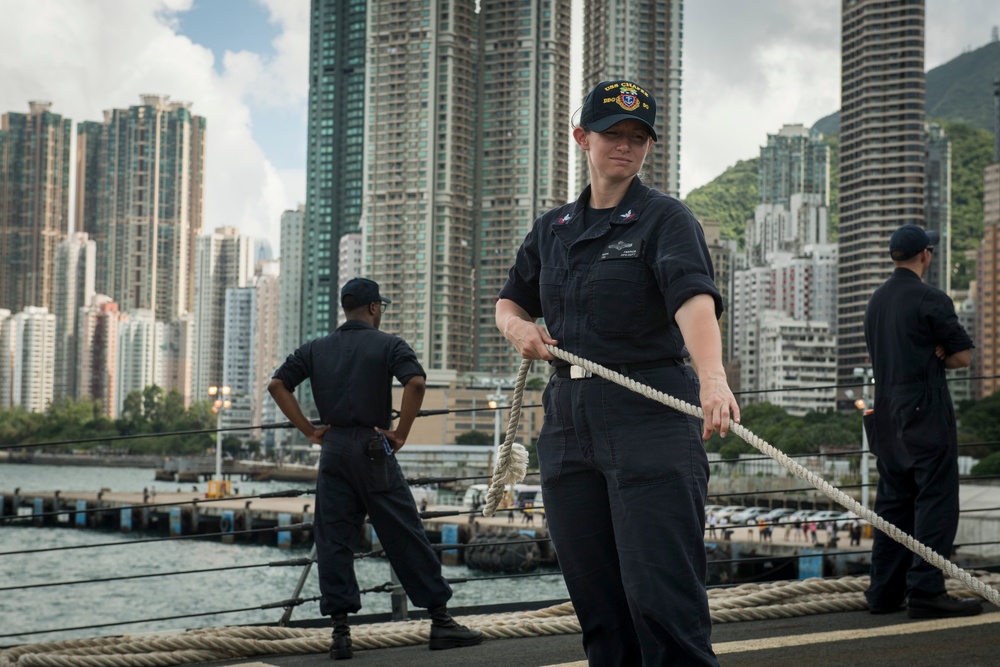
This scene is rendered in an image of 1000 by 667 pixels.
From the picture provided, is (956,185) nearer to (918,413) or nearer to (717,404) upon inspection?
(918,413)

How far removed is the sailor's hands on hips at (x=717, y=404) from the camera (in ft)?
7.61

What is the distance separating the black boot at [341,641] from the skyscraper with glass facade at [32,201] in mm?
182413

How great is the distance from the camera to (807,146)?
543 feet

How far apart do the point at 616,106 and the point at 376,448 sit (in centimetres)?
222

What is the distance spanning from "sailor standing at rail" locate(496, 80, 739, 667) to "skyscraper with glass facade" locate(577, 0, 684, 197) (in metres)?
92.3

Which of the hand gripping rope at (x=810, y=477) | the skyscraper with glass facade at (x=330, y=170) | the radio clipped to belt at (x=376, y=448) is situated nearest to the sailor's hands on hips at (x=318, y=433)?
the radio clipped to belt at (x=376, y=448)

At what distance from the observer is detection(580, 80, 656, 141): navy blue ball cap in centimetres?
262

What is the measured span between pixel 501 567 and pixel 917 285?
44184 millimetres

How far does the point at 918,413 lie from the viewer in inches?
180

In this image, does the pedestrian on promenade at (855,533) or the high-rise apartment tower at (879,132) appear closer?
the pedestrian on promenade at (855,533)

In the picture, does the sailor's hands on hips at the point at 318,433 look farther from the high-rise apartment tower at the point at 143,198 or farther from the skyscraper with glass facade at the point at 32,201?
the high-rise apartment tower at the point at 143,198

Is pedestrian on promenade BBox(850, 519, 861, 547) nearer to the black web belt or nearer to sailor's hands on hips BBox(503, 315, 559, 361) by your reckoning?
sailor's hands on hips BBox(503, 315, 559, 361)

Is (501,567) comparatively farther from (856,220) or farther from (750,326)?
(750,326)

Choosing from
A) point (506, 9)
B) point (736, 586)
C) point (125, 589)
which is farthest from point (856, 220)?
point (736, 586)
